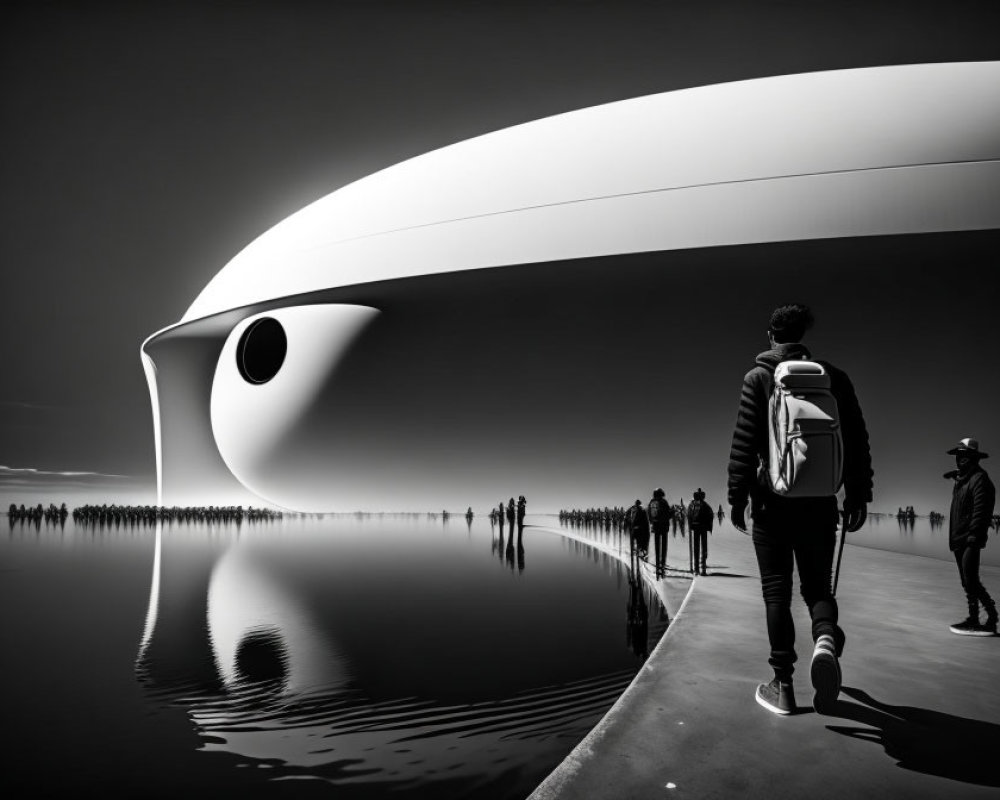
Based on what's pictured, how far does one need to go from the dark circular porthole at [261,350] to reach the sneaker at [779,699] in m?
13.1

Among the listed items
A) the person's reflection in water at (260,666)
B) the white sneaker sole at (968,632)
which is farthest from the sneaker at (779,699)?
the person's reflection in water at (260,666)

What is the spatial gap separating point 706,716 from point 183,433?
17.8 meters

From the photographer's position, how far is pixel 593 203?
1001cm

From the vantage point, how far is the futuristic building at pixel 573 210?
895cm

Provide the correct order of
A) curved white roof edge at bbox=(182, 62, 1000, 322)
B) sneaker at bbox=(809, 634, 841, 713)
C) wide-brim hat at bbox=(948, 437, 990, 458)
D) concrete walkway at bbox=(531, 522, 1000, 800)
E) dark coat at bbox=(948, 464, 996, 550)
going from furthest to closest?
curved white roof edge at bbox=(182, 62, 1000, 322)
wide-brim hat at bbox=(948, 437, 990, 458)
dark coat at bbox=(948, 464, 996, 550)
sneaker at bbox=(809, 634, 841, 713)
concrete walkway at bbox=(531, 522, 1000, 800)

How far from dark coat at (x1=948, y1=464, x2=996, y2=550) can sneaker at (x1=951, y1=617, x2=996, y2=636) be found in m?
0.61

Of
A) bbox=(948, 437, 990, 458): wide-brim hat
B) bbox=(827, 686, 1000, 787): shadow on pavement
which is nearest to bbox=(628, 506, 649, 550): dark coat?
bbox=(948, 437, 990, 458): wide-brim hat

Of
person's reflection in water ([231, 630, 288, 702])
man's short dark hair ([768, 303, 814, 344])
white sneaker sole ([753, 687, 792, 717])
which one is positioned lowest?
person's reflection in water ([231, 630, 288, 702])

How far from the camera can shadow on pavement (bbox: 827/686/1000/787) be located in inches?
92.3

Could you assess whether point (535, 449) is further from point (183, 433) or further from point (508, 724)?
point (183, 433)

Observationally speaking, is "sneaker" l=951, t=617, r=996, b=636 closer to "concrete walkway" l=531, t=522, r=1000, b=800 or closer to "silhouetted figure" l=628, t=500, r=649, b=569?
"concrete walkway" l=531, t=522, r=1000, b=800

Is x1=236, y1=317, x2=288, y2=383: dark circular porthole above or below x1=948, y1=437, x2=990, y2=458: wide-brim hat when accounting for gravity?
above

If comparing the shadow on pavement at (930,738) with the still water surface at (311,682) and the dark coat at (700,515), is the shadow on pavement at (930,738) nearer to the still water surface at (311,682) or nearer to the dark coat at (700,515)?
the still water surface at (311,682)

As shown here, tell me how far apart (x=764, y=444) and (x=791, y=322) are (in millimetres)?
629
